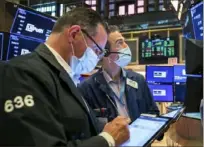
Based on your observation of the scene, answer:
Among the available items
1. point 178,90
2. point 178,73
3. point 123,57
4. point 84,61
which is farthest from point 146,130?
point 178,90

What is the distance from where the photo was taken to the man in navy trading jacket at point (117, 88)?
2.65 metres

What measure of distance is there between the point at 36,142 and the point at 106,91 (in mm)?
1438

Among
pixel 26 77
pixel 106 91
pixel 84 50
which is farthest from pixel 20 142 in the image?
pixel 106 91

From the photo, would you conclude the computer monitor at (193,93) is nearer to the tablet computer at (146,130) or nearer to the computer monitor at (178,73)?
the tablet computer at (146,130)

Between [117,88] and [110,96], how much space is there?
163 millimetres

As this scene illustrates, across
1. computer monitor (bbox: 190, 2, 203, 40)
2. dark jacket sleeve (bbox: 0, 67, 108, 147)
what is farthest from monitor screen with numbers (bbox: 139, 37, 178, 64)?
dark jacket sleeve (bbox: 0, 67, 108, 147)

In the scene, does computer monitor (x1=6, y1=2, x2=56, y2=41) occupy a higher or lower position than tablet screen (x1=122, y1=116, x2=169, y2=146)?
higher

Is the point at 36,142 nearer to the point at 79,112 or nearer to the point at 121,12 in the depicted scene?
the point at 79,112

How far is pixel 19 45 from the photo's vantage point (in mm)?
2756

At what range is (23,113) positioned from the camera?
50.9 inches

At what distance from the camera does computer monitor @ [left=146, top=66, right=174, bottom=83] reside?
707cm

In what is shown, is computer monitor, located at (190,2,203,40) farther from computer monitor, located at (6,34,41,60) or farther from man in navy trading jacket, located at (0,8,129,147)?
computer monitor, located at (6,34,41,60)

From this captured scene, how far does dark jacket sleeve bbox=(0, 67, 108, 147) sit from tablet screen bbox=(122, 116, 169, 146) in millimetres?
135

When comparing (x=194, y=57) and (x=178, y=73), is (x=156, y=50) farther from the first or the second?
(x=194, y=57)
